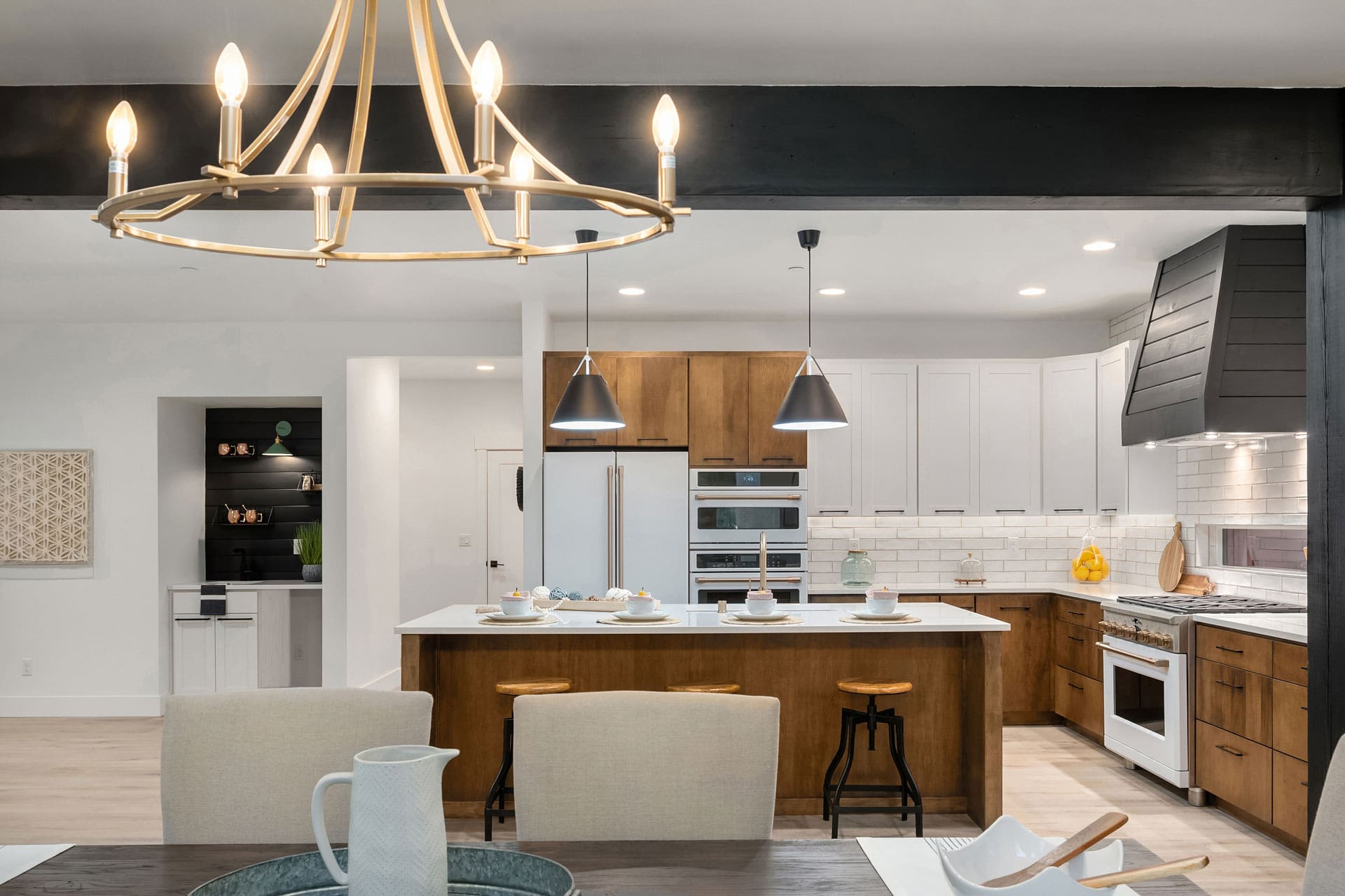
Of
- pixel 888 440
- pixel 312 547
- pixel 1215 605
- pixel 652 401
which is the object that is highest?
pixel 652 401

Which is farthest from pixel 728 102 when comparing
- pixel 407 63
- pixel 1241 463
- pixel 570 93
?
pixel 1241 463

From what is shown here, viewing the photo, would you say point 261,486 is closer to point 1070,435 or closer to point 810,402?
point 810,402

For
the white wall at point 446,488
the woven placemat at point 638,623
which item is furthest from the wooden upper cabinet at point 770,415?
the white wall at point 446,488

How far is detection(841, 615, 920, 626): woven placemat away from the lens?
4422 millimetres

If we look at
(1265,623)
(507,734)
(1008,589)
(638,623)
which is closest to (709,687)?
(638,623)

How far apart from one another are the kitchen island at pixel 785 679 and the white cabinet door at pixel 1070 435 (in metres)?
2.38

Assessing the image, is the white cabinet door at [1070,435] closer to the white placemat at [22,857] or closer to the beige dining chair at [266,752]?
the beige dining chair at [266,752]

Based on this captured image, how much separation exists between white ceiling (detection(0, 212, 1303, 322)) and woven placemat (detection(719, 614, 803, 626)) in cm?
172

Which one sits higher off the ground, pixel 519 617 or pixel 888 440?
pixel 888 440

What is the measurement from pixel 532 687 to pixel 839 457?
3148 mm

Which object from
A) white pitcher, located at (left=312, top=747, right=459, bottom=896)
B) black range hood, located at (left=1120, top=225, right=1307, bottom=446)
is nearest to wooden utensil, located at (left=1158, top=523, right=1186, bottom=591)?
black range hood, located at (left=1120, top=225, right=1307, bottom=446)

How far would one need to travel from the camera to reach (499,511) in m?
8.98

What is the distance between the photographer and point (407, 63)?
9.53 feet

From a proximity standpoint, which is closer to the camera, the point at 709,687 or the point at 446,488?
the point at 709,687
